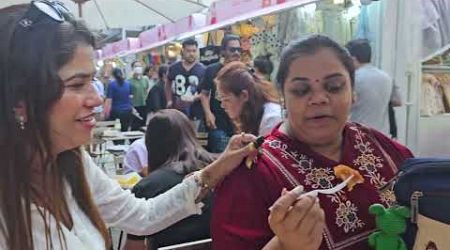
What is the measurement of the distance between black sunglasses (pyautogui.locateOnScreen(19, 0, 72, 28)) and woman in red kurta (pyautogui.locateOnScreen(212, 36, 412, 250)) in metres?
0.52

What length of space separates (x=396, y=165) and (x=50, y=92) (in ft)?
2.70

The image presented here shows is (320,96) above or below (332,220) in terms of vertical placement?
above

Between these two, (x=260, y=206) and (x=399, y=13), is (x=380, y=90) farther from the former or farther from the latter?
(x=260, y=206)

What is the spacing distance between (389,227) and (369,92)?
9.92 ft

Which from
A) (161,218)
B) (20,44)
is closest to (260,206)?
(161,218)

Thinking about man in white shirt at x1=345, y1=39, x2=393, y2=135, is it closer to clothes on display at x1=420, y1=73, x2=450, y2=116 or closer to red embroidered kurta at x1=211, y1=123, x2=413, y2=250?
clothes on display at x1=420, y1=73, x2=450, y2=116

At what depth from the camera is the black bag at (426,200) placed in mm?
1058

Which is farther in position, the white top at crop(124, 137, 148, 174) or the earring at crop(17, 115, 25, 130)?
the white top at crop(124, 137, 148, 174)

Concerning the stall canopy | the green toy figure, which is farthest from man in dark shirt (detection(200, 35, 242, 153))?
the green toy figure

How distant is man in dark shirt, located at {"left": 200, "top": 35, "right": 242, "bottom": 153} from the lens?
14.6ft

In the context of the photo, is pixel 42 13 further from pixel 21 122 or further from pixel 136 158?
pixel 136 158

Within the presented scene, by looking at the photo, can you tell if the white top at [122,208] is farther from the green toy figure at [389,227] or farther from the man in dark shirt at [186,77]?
the man in dark shirt at [186,77]

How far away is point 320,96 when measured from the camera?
1.26 metres

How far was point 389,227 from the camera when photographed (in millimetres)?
1121
